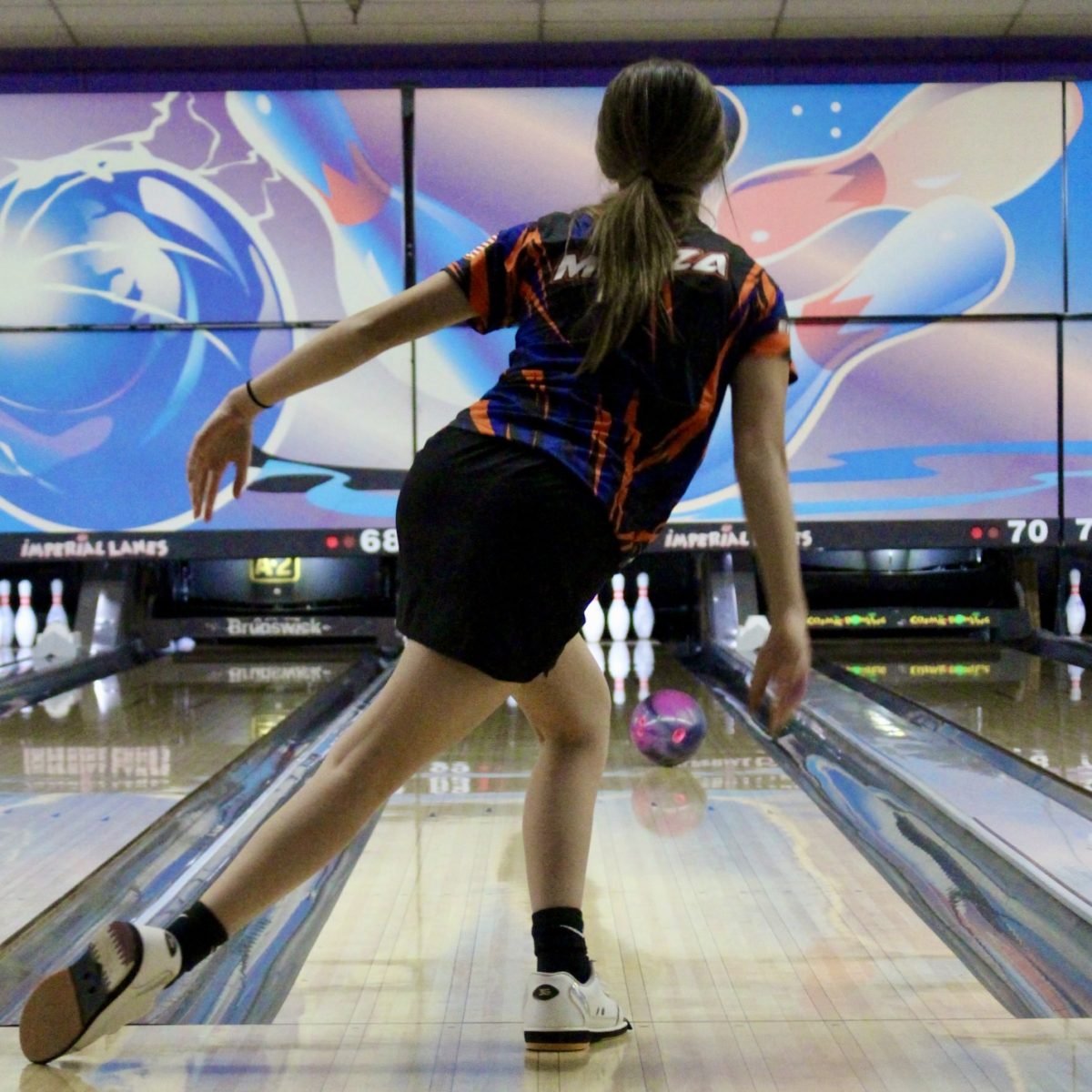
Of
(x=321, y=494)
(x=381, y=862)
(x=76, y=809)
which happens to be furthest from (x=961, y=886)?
(x=321, y=494)

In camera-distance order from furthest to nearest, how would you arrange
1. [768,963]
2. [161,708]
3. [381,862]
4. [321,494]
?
[321,494] → [161,708] → [381,862] → [768,963]

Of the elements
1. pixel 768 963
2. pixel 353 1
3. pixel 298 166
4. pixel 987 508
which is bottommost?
pixel 768 963

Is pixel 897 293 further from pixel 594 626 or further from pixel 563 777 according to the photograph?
pixel 563 777

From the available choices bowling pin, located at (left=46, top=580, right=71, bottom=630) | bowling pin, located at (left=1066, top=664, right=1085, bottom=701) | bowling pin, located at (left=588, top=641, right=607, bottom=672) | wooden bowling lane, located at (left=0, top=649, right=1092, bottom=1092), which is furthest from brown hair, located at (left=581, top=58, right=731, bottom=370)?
bowling pin, located at (left=46, top=580, right=71, bottom=630)

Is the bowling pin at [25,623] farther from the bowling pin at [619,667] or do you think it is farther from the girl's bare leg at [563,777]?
the girl's bare leg at [563,777]

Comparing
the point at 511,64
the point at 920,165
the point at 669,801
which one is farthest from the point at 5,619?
the point at 920,165

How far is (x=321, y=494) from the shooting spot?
4.35 meters

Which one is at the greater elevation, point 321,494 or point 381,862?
point 321,494

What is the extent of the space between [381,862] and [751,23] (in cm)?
386

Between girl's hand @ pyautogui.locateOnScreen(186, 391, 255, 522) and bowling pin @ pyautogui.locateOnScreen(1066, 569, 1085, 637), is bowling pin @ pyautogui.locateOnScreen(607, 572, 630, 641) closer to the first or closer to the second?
bowling pin @ pyautogui.locateOnScreen(1066, 569, 1085, 637)

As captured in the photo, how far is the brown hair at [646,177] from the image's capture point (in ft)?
3.98

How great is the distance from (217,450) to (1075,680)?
309cm

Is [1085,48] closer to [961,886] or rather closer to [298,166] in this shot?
[298,166]

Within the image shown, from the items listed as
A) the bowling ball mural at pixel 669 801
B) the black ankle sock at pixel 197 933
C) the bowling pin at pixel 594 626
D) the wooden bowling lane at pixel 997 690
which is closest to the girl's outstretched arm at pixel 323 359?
the black ankle sock at pixel 197 933
